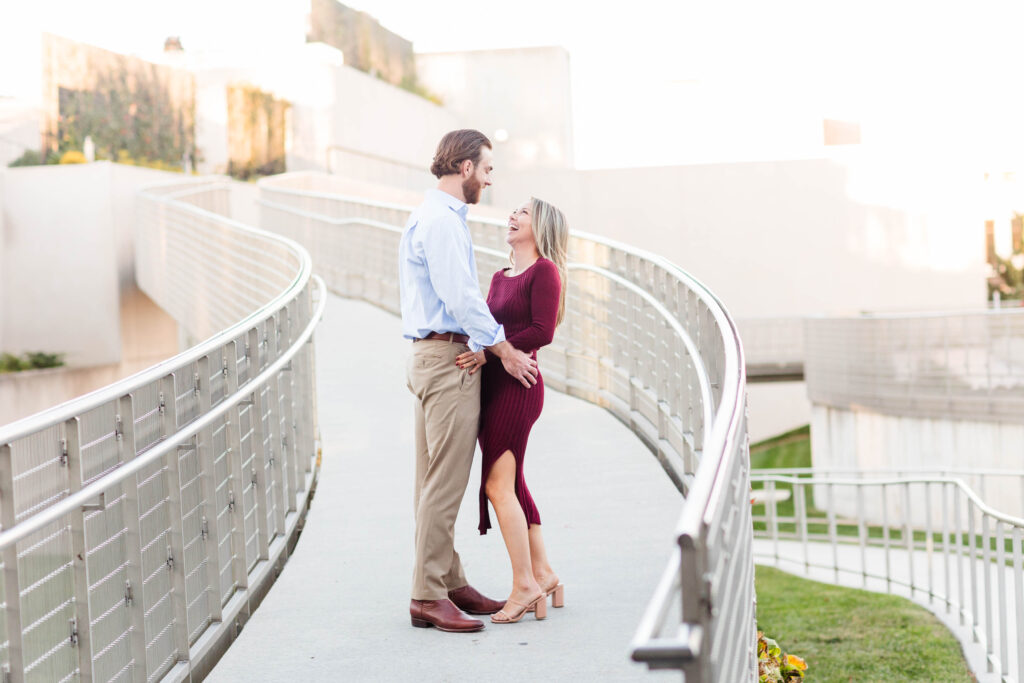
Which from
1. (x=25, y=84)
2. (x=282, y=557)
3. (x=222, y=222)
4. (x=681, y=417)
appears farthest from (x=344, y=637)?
(x=25, y=84)

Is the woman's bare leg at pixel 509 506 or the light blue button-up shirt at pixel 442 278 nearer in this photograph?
the light blue button-up shirt at pixel 442 278

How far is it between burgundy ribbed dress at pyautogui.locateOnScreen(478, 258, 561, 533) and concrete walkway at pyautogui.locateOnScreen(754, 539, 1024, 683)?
15.9 ft

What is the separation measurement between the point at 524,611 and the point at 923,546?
12.9 metres

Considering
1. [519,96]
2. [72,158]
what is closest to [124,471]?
[72,158]

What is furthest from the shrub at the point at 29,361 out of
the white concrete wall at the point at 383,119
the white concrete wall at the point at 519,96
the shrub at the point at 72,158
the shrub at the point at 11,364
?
the white concrete wall at the point at 519,96

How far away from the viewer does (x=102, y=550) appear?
333 centimetres

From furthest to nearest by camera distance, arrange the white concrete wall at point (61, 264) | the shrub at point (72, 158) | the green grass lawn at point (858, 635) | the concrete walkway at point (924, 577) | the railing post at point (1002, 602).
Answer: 1. the shrub at point (72, 158)
2. the white concrete wall at point (61, 264)
3. the concrete walkway at point (924, 577)
4. the green grass lawn at point (858, 635)
5. the railing post at point (1002, 602)

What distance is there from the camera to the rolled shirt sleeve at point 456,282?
3.94 meters

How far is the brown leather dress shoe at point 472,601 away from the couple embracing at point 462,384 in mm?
131

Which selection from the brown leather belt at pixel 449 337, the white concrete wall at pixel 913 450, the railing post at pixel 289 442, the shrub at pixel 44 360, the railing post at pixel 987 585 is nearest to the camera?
the brown leather belt at pixel 449 337

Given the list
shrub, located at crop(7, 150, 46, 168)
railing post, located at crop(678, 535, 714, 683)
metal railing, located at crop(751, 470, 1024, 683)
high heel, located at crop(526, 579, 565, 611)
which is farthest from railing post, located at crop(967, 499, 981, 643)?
shrub, located at crop(7, 150, 46, 168)

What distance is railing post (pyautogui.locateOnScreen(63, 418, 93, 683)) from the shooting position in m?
3.16

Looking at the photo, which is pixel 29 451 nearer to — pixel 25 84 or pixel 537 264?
pixel 537 264

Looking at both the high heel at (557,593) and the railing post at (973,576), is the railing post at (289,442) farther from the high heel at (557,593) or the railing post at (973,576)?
the railing post at (973,576)
